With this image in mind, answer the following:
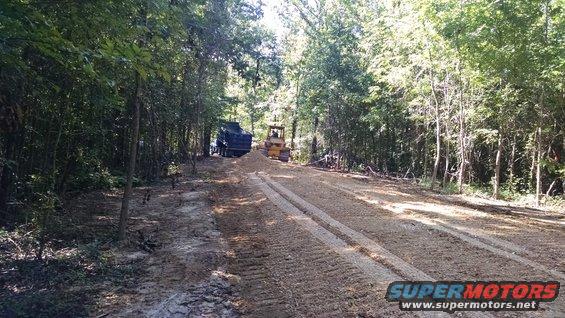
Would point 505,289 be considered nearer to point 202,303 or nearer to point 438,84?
point 202,303

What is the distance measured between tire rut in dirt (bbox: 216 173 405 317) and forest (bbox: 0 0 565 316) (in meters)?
2.40

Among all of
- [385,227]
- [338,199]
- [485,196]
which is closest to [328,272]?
[385,227]

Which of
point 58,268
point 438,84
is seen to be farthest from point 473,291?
point 438,84

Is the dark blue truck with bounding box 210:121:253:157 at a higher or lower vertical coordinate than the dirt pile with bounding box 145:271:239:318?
higher

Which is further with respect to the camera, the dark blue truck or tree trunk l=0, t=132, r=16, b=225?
the dark blue truck

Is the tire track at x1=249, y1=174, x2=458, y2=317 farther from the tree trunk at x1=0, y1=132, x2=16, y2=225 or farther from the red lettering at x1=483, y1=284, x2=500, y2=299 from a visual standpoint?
the tree trunk at x1=0, y1=132, x2=16, y2=225

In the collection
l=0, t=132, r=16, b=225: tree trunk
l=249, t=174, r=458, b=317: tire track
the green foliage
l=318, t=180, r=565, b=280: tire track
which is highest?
the green foliage

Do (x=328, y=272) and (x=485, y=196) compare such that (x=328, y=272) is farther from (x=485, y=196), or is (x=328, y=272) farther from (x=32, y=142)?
(x=485, y=196)

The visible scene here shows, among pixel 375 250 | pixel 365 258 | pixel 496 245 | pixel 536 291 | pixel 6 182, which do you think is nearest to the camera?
pixel 536 291

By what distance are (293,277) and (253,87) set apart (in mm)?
12914

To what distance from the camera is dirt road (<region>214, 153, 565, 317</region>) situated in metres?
4.75

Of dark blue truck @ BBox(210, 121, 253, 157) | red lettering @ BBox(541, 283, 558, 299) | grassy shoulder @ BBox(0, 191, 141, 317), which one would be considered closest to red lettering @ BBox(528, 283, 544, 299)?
red lettering @ BBox(541, 283, 558, 299)

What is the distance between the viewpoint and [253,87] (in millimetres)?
17406

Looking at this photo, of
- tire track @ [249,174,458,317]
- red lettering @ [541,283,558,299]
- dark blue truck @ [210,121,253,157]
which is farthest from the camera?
dark blue truck @ [210,121,253,157]
